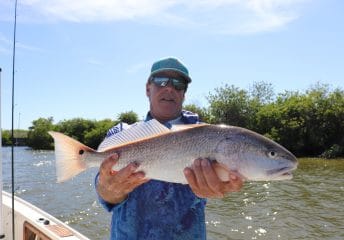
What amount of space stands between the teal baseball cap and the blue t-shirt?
83 centimetres

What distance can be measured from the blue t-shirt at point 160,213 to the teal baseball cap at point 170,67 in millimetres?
831

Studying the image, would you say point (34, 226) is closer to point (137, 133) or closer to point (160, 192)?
point (160, 192)

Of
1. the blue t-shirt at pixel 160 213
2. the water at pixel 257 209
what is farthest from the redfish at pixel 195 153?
the water at pixel 257 209

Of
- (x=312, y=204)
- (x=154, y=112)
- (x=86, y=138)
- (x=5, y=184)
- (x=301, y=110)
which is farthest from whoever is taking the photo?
(x=86, y=138)

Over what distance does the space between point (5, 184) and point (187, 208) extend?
22.1 meters

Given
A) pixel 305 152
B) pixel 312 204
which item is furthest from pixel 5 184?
pixel 305 152

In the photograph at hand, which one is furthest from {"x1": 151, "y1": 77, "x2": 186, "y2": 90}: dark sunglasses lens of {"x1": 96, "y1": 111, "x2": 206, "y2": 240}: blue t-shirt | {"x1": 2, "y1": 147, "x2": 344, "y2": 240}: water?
{"x1": 2, "y1": 147, "x2": 344, "y2": 240}: water

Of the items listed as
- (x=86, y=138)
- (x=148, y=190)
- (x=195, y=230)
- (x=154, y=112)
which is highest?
(x=154, y=112)

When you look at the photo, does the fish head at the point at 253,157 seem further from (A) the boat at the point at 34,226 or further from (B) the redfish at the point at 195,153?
(A) the boat at the point at 34,226

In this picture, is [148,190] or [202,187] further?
[148,190]

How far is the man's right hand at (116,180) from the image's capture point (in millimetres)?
2650

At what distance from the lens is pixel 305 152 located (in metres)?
42.4

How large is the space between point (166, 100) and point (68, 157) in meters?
0.83

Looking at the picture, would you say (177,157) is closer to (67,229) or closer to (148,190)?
(148,190)
